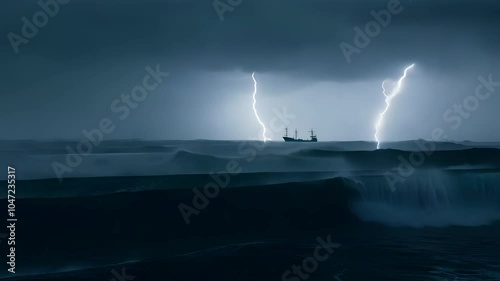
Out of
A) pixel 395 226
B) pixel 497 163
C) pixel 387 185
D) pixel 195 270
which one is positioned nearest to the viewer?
pixel 195 270

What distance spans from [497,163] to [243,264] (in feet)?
113

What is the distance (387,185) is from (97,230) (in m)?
15.4

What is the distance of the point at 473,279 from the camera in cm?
1153

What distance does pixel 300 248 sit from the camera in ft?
50.5

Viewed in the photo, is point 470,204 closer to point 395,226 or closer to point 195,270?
point 395,226

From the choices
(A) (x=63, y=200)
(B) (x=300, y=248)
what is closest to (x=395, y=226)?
(B) (x=300, y=248)

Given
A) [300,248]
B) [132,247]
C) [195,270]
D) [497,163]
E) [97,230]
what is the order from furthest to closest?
[497,163]
[97,230]
[132,247]
[300,248]
[195,270]

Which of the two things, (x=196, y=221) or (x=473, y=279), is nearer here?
(x=473, y=279)

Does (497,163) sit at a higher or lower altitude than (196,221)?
higher

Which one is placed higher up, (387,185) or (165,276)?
(387,185)

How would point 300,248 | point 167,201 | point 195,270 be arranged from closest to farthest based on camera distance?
point 195,270 < point 300,248 < point 167,201

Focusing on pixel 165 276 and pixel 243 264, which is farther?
pixel 243 264

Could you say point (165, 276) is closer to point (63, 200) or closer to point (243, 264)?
point (243, 264)

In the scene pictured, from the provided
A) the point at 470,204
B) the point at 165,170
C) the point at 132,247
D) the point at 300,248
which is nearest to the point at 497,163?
the point at 470,204
